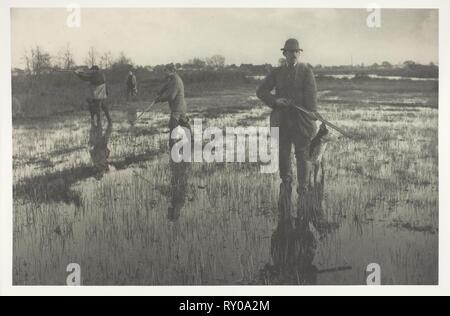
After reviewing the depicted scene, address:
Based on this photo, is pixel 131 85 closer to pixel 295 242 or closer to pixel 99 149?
pixel 99 149

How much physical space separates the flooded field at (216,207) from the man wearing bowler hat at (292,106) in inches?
3.7

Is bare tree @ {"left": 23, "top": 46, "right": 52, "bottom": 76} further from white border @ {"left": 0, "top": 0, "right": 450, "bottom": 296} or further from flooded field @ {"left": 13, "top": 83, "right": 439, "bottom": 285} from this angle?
flooded field @ {"left": 13, "top": 83, "right": 439, "bottom": 285}

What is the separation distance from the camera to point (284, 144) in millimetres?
3869

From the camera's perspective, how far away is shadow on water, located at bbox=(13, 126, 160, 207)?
12.8 ft

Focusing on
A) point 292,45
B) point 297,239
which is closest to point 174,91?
point 292,45

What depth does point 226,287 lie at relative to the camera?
12.6ft

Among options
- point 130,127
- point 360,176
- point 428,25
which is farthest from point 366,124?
point 130,127

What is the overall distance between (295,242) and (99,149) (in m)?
1.63

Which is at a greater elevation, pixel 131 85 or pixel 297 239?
pixel 131 85

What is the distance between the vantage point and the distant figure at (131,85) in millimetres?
3874

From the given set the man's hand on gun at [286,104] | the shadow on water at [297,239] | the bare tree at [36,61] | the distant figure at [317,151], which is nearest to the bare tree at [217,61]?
the man's hand on gun at [286,104]

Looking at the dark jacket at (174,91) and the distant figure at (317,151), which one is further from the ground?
the dark jacket at (174,91)

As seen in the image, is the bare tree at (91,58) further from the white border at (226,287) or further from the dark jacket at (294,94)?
the dark jacket at (294,94)

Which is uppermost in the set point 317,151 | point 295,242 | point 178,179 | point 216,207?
point 317,151
